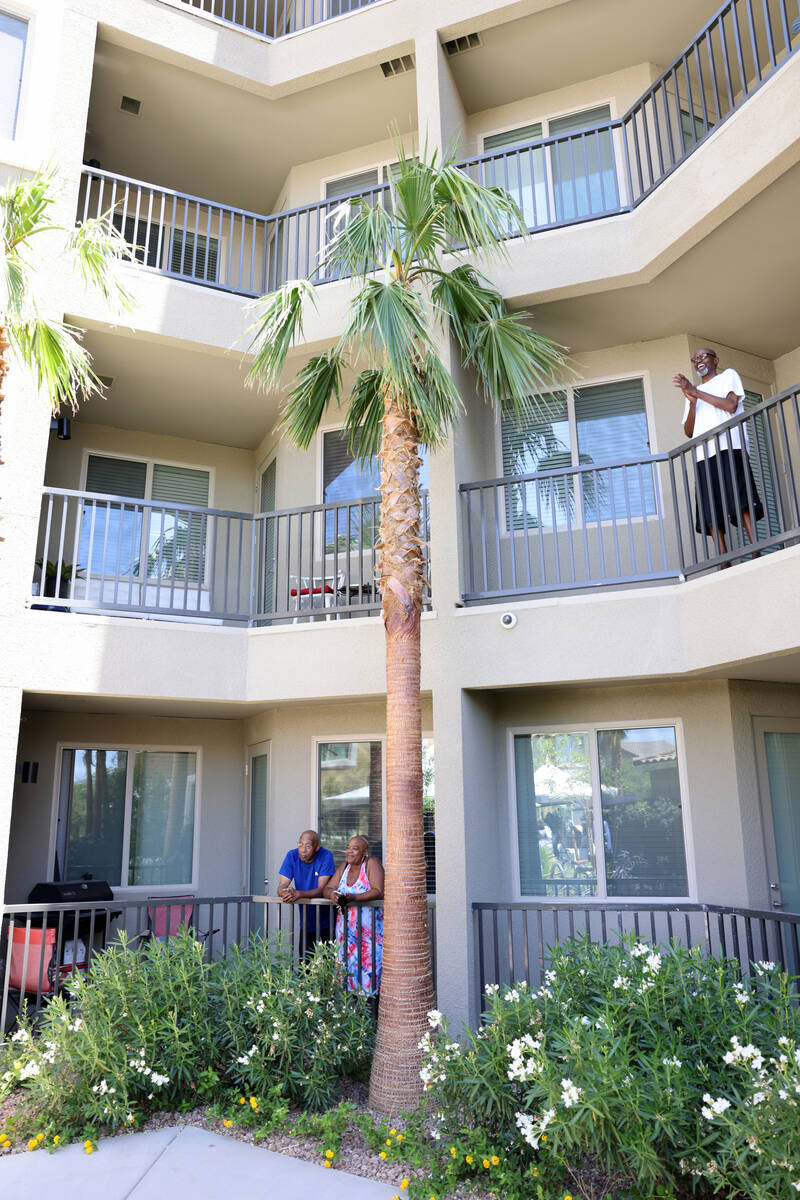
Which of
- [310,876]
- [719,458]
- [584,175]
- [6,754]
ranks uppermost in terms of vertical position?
[584,175]

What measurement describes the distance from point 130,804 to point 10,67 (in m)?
8.27

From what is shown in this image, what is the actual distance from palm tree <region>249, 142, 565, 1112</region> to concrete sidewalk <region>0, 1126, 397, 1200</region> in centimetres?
85

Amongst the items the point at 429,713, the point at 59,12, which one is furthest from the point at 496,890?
the point at 59,12

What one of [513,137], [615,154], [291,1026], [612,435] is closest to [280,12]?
[513,137]

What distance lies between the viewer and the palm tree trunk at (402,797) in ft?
19.6

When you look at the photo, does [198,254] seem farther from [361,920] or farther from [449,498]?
[361,920]

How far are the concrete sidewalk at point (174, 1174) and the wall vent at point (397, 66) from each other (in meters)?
10.8

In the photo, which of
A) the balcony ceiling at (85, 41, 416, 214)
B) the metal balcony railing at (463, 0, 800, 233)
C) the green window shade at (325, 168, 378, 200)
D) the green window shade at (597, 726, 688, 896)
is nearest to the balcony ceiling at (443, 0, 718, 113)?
the metal balcony railing at (463, 0, 800, 233)

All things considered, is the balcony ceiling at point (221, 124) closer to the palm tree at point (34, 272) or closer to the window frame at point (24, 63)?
the window frame at point (24, 63)

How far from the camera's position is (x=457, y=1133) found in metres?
5.13

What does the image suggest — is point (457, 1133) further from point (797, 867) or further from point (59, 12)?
point (59, 12)

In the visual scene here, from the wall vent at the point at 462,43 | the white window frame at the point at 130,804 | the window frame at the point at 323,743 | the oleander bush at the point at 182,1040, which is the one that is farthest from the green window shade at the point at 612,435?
the white window frame at the point at 130,804

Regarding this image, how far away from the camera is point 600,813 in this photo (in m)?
8.28

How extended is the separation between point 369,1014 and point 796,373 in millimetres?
7735
